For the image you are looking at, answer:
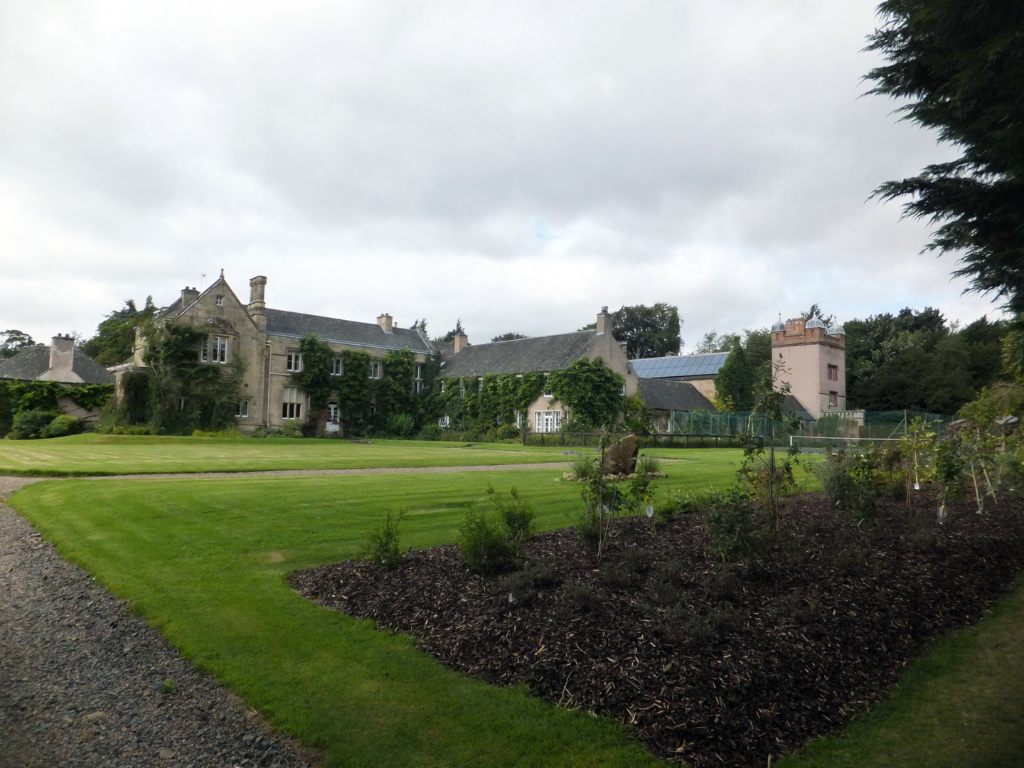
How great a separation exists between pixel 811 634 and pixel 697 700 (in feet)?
4.82

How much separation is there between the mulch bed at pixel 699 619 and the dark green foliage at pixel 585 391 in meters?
35.1

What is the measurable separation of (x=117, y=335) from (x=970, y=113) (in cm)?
6867

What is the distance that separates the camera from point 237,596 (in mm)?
6953

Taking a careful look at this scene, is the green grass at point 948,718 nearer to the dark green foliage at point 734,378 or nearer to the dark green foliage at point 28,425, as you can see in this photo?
the dark green foliage at point 28,425

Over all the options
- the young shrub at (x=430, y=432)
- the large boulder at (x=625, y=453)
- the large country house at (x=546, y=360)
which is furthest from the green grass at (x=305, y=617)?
the young shrub at (x=430, y=432)

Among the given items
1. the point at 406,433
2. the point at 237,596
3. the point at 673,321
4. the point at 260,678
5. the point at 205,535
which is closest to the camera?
the point at 260,678

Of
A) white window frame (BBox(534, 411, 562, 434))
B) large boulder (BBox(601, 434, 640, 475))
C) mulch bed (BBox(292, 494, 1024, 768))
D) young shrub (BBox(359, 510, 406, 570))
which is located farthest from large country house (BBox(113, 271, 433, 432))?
mulch bed (BBox(292, 494, 1024, 768))

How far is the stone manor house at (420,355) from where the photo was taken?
140 ft

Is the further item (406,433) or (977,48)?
(406,433)

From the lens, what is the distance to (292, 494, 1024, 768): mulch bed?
4.30m

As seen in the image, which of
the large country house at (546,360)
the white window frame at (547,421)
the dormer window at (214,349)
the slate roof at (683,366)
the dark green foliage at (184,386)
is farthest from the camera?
the slate roof at (683,366)

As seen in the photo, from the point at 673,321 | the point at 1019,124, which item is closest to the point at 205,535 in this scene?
the point at 1019,124

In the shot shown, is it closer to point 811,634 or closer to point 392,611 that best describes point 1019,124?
point 811,634

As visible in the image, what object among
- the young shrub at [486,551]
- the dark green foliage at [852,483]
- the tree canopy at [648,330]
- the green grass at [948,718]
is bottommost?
the green grass at [948,718]
